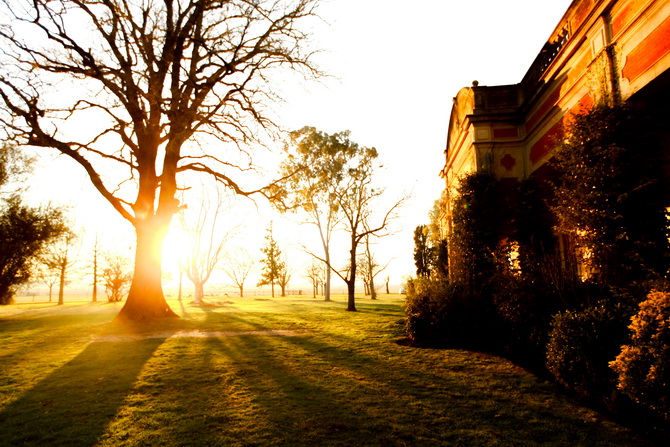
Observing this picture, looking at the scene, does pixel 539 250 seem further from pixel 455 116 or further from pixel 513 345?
pixel 455 116

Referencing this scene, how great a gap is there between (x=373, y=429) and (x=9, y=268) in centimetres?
2205

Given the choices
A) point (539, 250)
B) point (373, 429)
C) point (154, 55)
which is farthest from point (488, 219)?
point (154, 55)

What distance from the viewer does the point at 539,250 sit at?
1165cm

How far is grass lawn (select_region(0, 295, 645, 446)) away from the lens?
3.95 m

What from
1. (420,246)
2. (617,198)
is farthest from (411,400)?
(420,246)

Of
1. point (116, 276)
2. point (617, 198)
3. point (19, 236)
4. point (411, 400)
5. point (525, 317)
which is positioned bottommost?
point (411, 400)

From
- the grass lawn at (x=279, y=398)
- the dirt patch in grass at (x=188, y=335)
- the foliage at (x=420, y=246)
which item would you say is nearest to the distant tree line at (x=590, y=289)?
the grass lawn at (x=279, y=398)

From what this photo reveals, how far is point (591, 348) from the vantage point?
15.5 feet

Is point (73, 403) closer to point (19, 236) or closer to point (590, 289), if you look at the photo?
point (590, 289)

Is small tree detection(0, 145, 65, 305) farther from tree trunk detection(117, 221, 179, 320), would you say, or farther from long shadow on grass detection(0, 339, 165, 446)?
long shadow on grass detection(0, 339, 165, 446)

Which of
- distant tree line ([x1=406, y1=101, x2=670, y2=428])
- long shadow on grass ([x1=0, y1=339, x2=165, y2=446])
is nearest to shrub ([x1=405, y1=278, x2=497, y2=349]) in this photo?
distant tree line ([x1=406, y1=101, x2=670, y2=428])

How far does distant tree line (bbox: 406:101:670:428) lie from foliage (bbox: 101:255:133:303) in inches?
1327

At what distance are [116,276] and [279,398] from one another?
3620 centimetres

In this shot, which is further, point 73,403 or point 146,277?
point 146,277
